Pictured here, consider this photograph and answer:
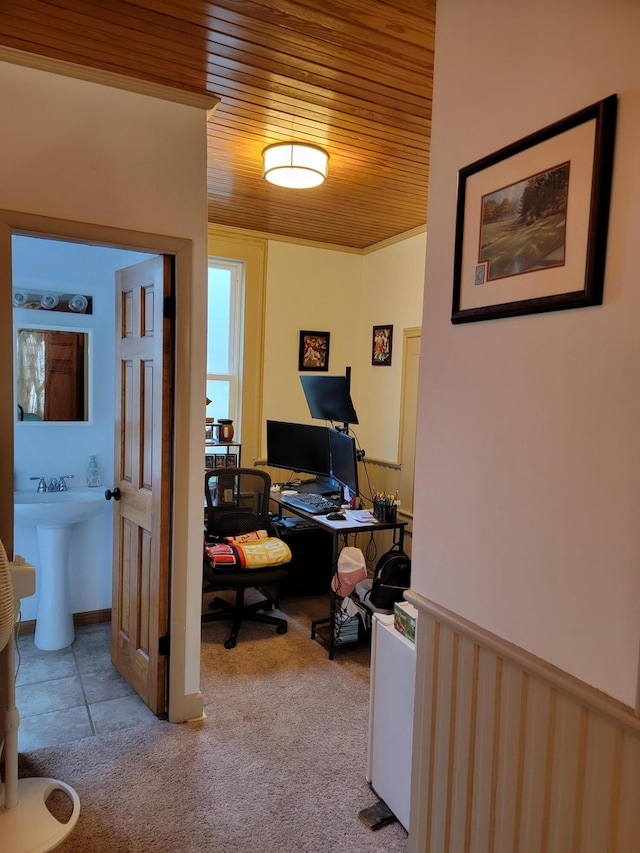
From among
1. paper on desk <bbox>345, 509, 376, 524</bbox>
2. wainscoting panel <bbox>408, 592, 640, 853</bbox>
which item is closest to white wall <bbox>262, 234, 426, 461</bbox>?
paper on desk <bbox>345, 509, 376, 524</bbox>

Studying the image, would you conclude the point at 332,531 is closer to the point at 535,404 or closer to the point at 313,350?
the point at 313,350

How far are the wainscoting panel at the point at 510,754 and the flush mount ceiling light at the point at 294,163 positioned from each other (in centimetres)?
215

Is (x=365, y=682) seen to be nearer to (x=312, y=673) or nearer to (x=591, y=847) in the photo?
(x=312, y=673)

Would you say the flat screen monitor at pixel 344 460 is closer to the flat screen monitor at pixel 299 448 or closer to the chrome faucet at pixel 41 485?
the flat screen monitor at pixel 299 448

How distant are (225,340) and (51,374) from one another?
139cm

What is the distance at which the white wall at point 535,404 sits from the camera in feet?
3.32

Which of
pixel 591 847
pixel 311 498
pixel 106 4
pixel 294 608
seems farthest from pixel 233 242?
pixel 591 847

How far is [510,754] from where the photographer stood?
4.08 feet

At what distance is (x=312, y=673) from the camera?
300cm

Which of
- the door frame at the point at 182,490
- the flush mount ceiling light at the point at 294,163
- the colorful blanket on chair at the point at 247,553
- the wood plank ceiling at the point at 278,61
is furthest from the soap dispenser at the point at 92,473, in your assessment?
the flush mount ceiling light at the point at 294,163

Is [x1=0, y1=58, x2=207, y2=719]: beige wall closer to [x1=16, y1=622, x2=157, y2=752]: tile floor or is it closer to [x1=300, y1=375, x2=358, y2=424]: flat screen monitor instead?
[x1=16, y1=622, x2=157, y2=752]: tile floor

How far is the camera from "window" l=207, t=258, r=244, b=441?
13.9 ft

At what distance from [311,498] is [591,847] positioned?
113 inches

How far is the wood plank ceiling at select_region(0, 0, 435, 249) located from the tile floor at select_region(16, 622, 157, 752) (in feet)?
9.04
